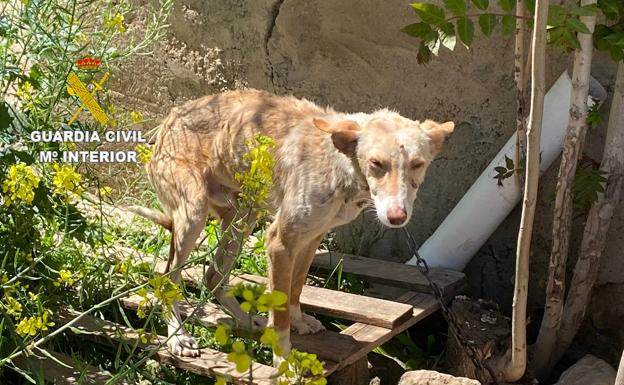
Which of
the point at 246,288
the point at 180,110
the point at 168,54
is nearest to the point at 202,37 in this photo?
the point at 168,54

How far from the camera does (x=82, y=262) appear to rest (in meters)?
4.80

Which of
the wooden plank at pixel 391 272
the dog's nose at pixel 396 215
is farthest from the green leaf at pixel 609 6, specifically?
the wooden plank at pixel 391 272

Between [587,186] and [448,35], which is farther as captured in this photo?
[587,186]

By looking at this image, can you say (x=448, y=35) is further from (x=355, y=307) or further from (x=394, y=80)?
(x=355, y=307)

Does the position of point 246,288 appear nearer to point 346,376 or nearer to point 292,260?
point 292,260

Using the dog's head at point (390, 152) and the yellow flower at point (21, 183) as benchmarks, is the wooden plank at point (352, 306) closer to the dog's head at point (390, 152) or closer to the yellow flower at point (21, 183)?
the dog's head at point (390, 152)

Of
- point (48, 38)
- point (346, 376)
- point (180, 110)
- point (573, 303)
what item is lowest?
point (346, 376)

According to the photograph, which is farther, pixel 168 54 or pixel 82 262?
pixel 168 54

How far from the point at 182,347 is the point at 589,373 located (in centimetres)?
211

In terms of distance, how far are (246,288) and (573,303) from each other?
129 inches

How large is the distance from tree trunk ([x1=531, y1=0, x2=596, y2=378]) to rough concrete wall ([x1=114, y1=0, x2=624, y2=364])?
31cm

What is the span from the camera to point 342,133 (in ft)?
13.5

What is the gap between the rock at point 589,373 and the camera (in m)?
4.47

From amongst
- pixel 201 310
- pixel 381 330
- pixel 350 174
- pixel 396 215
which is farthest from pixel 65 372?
pixel 396 215
